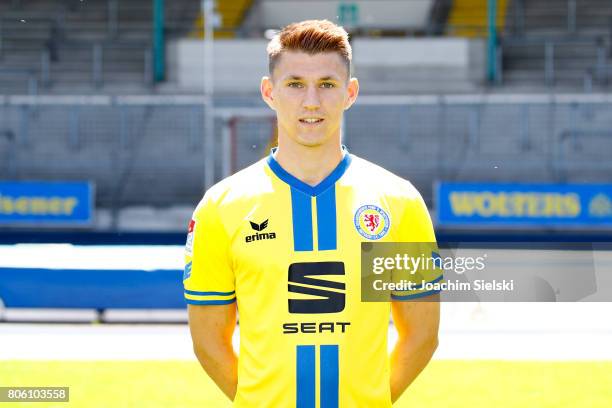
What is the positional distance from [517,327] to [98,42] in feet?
57.5

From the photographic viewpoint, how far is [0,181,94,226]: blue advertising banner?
19.0m

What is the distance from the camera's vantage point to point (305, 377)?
93.0 inches

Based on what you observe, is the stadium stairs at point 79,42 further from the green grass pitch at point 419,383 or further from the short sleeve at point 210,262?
the short sleeve at point 210,262

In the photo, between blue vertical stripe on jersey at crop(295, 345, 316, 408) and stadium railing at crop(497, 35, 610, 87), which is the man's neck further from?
stadium railing at crop(497, 35, 610, 87)

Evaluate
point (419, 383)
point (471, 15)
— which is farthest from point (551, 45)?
point (419, 383)

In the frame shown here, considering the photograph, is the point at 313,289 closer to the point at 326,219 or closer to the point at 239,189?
the point at 326,219

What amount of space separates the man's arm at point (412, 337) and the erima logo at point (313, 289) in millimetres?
246

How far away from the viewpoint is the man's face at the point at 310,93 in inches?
92.6

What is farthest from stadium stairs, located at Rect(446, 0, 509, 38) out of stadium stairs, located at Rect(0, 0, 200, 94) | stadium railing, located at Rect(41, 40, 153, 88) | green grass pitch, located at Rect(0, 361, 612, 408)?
green grass pitch, located at Rect(0, 361, 612, 408)

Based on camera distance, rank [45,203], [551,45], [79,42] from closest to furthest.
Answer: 1. [45,203]
2. [551,45]
3. [79,42]

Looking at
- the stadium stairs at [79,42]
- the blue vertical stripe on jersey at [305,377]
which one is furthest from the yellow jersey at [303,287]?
the stadium stairs at [79,42]

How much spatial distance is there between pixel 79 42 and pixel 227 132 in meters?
6.40

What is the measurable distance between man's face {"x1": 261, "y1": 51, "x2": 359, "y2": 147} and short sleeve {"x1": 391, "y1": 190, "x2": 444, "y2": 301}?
319mm

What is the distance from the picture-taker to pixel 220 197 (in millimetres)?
2453
